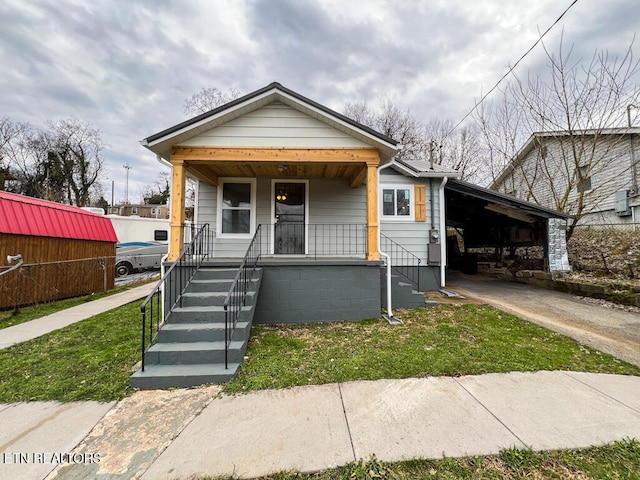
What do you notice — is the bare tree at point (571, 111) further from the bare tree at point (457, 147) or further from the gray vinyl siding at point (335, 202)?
the bare tree at point (457, 147)

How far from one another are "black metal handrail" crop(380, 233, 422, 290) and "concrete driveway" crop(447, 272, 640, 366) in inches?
56.0

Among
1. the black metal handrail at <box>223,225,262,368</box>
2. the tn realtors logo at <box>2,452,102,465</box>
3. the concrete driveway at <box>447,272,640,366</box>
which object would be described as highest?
the black metal handrail at <box>223,225,262,368</box>

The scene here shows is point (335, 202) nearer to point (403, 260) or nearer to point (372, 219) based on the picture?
point (372, 219)

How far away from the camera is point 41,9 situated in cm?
852

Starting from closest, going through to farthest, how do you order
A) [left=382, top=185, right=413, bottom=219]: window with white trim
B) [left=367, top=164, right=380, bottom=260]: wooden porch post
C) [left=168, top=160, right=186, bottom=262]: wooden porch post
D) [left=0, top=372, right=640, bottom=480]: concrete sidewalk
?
[left=0, top=372, right=640, bottom=480]: concrete sidewalk, [left=168, top=160, right=186, bottom=262]: wooden porch post, [left=367, top=164, right=380, bottom=260]: wooden porch post, [left=382, top=185, right=413, bottom=219]: window with white trim

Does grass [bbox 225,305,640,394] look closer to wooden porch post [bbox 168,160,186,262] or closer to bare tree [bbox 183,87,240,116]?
wooden porch post [bbox 168,160,186,262]

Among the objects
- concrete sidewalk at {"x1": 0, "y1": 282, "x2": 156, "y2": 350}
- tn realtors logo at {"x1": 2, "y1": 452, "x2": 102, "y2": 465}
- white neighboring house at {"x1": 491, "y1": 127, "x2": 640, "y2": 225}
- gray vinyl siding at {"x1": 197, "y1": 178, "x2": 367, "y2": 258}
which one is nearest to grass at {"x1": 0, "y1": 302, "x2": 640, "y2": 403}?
concrete sidewalk at {"x1": 0, "y1": 282, "x2": 156, "y2": 350}

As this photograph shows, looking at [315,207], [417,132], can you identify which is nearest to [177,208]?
[315,207]

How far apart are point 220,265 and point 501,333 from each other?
5023 mm

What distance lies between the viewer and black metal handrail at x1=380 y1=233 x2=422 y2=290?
7.83m

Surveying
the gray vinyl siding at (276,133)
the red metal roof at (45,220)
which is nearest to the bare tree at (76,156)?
the red metal roof at (45,220)

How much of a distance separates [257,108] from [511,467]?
5.97m

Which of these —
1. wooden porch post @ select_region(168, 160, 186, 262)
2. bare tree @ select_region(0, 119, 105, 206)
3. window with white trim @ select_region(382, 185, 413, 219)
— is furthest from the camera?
bare tree @ select_region(0, 119, 105, 206)

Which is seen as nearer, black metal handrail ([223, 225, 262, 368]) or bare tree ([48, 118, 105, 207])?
black metal handrail ([223, 225, 262, 368])
